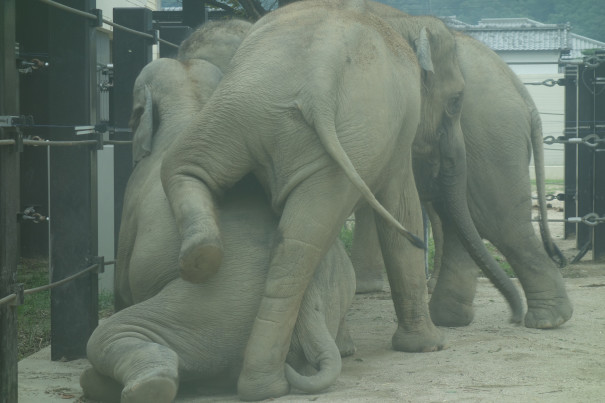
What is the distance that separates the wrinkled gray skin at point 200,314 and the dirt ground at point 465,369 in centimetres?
16

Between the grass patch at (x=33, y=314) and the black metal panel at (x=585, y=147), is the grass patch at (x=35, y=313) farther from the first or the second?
the black metal panel at (x=585, y=147)

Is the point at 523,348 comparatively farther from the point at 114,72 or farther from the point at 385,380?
the point at 114,72

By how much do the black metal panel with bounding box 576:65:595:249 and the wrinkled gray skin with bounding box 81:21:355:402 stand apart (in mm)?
5531

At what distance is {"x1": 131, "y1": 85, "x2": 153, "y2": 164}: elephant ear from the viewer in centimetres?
466

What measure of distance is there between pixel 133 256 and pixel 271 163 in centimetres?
75

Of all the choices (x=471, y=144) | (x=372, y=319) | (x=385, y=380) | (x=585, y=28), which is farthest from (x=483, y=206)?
(x=585, y=28)

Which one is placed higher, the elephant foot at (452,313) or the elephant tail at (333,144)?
the elephant tail at (333,144)

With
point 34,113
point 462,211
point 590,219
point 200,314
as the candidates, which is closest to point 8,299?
point 200,314

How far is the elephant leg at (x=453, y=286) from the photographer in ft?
19.2

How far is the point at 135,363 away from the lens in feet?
11.7

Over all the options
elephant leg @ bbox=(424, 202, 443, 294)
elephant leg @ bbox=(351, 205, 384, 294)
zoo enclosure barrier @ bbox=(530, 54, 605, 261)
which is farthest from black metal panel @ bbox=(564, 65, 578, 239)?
elephant leg @ bbox=(351, 205, 384, 294)

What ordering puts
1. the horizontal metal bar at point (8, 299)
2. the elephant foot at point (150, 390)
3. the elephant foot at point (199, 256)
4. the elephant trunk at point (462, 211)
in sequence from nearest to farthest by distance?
the horizontal metal bar at point (8, 299) < the elephant foot at point (150, 390) < the elephant foot at point (199, 256) < the elephant trunk at point (462, 211)

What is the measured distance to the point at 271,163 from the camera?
12.9ft

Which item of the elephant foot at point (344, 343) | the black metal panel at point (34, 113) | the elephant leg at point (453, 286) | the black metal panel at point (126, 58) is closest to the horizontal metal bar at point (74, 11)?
the black metal panel at point (126, 58)
